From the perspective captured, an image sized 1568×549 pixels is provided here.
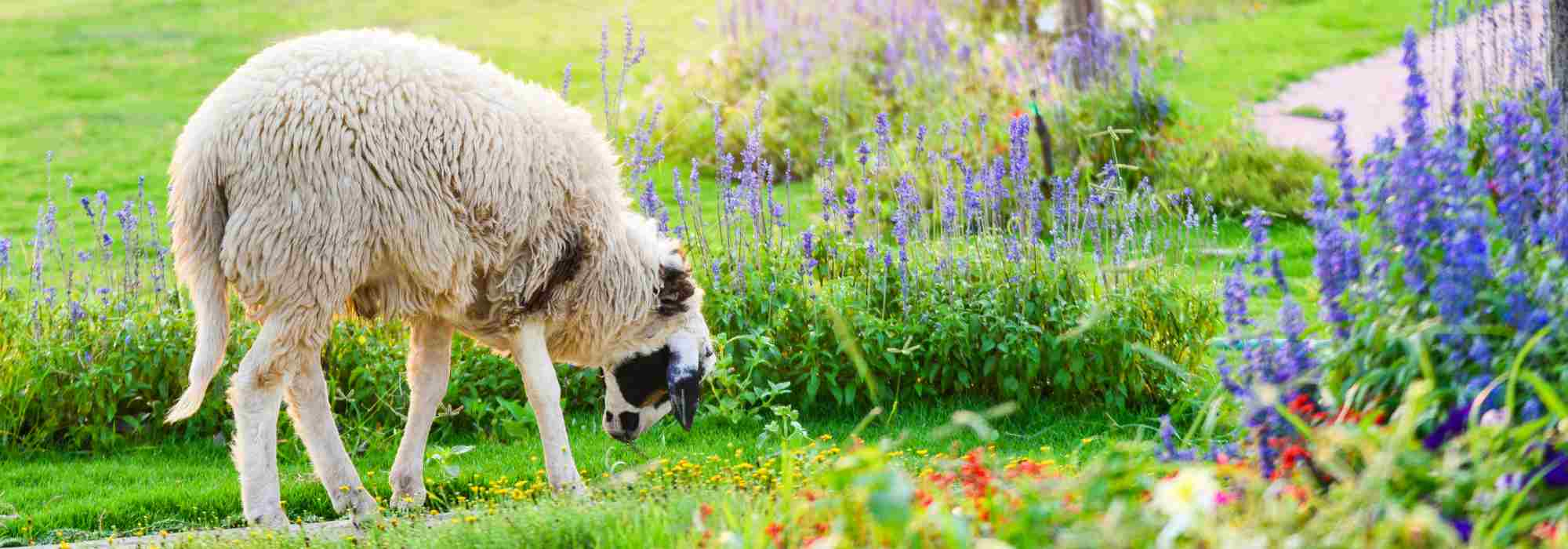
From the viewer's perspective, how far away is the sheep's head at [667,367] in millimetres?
5699

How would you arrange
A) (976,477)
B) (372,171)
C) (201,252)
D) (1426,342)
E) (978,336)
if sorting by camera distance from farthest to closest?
(978,336) < (201,252) < (372,171) < (976,477) < (1426,342)

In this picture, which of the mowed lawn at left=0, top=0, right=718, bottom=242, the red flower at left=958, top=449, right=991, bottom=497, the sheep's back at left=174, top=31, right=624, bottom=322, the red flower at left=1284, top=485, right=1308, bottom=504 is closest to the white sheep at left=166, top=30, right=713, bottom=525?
the sheep's back at left=174, top=31, right=624, bottom=322

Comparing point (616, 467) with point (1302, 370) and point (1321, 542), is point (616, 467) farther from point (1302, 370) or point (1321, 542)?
point (1321, 542)

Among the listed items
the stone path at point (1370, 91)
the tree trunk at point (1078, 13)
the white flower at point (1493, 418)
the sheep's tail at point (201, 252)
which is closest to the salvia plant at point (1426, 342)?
the white flower at point (1493, 418)

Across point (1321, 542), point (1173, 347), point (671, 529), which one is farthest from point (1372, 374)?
point (1173, 347)

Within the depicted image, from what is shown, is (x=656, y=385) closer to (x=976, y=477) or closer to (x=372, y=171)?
(x=372, y=171)

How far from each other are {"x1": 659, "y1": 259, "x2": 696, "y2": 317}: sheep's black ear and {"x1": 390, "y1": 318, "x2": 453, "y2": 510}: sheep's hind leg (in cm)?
78

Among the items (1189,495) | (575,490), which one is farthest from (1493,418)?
(575,490)

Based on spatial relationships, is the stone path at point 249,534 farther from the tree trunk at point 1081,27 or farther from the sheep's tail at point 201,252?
the tree trunk at point 1081,27

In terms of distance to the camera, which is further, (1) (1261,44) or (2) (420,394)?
(1) (1261,44)

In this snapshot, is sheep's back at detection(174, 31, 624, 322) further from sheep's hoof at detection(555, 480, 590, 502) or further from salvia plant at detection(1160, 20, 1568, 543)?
→ salvia plant at detection(1160, 20, 1568, 543)

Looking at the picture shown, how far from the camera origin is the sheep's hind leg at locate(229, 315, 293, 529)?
16.2 ft

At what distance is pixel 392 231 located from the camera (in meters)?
4.83

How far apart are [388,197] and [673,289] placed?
123cm
